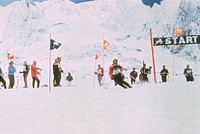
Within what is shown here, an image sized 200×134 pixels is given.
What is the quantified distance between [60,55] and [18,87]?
0.39m

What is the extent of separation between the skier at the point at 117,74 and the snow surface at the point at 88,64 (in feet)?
0.10

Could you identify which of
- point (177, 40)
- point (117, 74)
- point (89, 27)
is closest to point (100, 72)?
point (117, 74)

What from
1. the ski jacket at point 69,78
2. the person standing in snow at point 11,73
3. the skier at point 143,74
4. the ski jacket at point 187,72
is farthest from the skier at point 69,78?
the ski jacket at point 187,72

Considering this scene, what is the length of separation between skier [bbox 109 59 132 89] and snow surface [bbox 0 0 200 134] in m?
0.03

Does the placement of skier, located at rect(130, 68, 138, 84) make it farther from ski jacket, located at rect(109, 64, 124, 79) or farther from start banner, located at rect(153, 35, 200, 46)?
start banner, located at rect(153, 35, 200, 46)

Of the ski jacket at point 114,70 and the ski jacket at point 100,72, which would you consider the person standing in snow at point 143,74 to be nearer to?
the ski jacket at point 114,70

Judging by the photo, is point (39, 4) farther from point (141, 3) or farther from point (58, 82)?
point (141, 3)

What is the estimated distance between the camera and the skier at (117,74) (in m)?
2.60

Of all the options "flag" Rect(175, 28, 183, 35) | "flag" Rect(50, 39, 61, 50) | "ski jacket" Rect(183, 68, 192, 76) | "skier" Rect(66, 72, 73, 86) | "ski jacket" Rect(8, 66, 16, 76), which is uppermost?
"flag" Rect(175, 28, 183, 35)

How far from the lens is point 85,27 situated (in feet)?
8.64

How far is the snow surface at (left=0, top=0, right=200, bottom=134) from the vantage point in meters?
2.44

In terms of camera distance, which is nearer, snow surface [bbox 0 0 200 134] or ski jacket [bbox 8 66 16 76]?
snow surface [bbox 0 0 200 134]

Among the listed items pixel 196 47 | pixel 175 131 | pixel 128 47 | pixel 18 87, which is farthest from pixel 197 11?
pixel 18 87

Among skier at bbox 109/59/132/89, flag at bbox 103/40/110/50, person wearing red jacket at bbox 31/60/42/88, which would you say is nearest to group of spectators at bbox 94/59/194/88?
skier at bbox 109/59/132/89
